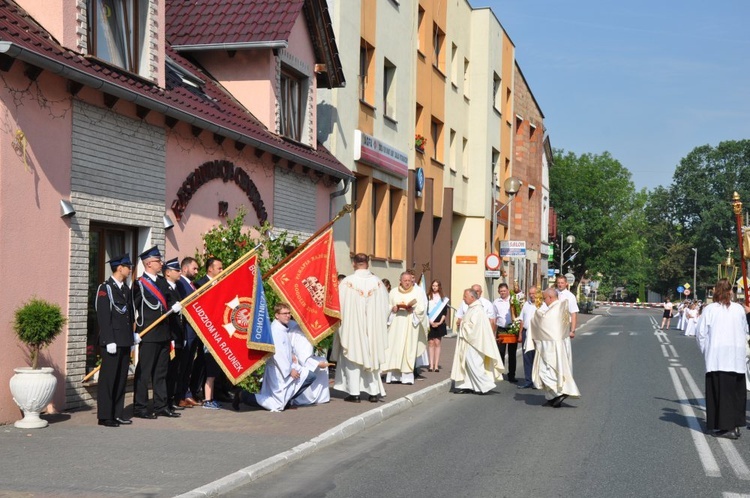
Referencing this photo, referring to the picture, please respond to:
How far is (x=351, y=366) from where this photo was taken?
13.8 metres

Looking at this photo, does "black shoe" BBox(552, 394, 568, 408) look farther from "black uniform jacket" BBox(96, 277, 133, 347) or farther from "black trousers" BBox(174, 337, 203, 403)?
"black uniform jacket" BBox(96, 277, 133, 347)

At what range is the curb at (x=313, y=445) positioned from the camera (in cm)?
767

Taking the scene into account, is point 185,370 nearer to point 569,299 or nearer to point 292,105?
point 569,299

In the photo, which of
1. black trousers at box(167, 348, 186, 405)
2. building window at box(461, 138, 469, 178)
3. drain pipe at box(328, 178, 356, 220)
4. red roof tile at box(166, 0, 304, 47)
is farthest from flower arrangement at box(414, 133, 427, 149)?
black trousers at box(167, 348, 186, 405)

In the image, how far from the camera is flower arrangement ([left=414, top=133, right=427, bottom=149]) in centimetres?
2997

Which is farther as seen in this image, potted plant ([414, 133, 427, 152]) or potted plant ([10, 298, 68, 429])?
potted plant ([414, 133, 427, 152])

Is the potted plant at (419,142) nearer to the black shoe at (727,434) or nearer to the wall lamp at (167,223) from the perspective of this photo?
the wall lamp at (167,223)

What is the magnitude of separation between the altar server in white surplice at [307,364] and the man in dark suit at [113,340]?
2.92 metres

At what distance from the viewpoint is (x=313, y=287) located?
43.8 ft

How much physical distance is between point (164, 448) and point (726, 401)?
6.55 meters

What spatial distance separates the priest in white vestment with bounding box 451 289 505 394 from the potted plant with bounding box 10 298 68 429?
7.58 metres

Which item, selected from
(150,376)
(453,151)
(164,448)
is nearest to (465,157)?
(453,151)

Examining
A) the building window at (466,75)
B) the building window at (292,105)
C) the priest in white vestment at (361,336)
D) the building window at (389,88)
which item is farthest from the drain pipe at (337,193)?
the building window at (466,75)

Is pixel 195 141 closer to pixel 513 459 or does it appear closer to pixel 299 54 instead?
pixel 299 54
